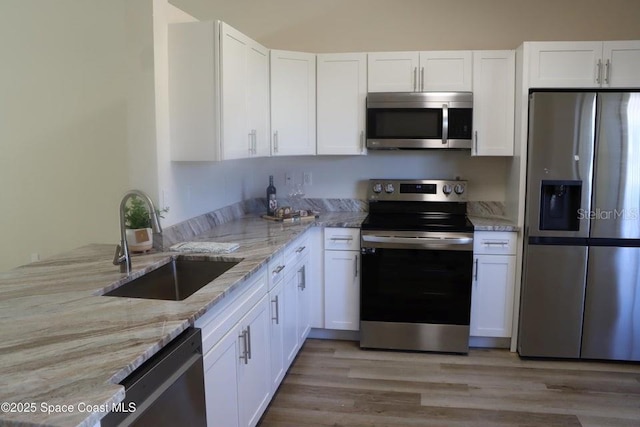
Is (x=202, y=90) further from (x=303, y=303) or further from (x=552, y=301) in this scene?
(x=552, y=301)

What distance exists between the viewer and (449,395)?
2.93 metres

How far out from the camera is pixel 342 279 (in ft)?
11.9

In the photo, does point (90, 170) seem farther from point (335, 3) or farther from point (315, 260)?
point (335, 3)

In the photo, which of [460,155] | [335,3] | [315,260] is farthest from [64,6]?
[460,155]

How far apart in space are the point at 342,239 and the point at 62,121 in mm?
2301

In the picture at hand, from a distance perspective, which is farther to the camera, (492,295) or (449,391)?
(492,295)

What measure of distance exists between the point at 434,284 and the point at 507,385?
30.8 inches

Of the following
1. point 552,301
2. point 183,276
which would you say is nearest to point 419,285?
point 552,301

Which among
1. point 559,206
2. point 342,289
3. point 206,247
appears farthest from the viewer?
point 342,289

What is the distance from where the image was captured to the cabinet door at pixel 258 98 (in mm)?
3213

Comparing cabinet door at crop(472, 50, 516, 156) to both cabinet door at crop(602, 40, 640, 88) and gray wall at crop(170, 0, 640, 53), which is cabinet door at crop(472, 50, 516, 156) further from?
cabinet door at crop(602, 40, 640, 88)

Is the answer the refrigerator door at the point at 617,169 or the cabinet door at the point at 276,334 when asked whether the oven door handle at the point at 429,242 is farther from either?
the cabinet door at the point at 276,334

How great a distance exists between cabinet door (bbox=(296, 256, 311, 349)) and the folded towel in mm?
710

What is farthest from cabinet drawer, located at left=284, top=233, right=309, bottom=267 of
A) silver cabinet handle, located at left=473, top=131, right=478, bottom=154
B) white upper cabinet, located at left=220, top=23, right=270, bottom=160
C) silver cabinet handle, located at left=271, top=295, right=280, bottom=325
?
silver cabinet handle, located at left=473, top=131, right=478, bottom=154
